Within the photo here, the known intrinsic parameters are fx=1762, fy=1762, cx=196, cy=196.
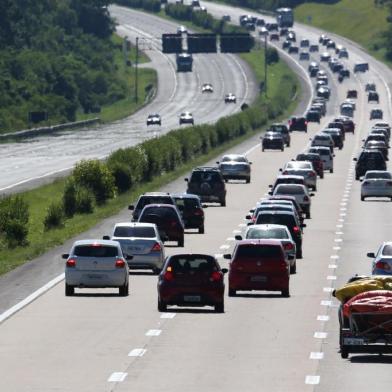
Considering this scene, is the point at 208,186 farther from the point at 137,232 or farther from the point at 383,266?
the point at 383,266

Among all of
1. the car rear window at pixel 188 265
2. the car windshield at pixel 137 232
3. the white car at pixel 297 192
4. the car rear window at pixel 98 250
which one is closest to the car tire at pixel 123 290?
the car rear window at pixel 98 250

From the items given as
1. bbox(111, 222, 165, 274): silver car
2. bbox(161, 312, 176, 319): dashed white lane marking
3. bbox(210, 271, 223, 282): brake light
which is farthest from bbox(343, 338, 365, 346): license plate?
bbox(111, 222, 165, 274): silver car

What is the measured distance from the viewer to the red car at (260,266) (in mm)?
44000

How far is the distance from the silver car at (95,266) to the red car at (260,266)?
9.39 ft

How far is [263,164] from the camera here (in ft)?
407

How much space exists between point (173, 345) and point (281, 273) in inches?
432

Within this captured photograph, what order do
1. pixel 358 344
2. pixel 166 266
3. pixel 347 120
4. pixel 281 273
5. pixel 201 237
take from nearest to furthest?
pixel 358 344 < pixel 166 266 < pixel 281 273 < pixel 201 237 < pixel 347 120

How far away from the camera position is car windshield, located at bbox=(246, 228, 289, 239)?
1987 inches

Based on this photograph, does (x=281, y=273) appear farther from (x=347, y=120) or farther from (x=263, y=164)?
(x=347, y=120)

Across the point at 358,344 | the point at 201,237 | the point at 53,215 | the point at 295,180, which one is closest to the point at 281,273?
the point at 358,344

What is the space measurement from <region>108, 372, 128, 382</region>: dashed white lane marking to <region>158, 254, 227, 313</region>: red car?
36.7 ft

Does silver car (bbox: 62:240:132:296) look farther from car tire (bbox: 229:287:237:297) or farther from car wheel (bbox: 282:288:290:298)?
car wheel (bbox: 282:288:290:298)

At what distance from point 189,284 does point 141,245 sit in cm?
953

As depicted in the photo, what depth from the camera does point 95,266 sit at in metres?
43.8
